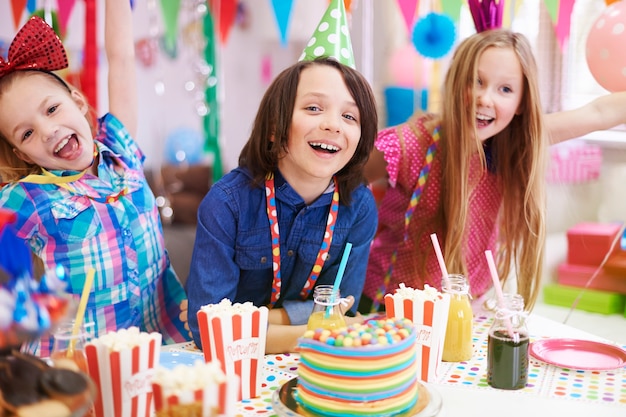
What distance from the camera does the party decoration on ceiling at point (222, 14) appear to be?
13.7 ft

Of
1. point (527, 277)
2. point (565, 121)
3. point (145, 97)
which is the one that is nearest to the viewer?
point (527, 277)

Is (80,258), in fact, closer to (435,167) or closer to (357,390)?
(357,390)

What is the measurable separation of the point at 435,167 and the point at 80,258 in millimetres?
948

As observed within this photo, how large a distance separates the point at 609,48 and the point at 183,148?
146 inches

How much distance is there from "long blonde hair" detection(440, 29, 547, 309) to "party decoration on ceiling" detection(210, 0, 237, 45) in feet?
8.36

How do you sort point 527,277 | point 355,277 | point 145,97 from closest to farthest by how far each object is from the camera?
point 355,277, point 527,277, point 145,97

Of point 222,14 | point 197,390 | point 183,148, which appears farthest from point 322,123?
point 183,148

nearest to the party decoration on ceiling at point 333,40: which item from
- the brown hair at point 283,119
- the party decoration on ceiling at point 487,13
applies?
the brown hair at point 283,119

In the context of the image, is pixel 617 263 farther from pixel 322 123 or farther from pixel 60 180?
pixel 60 180

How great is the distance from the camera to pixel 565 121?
6.46ft

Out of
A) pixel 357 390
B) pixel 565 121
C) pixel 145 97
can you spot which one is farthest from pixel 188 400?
pixel 145 97

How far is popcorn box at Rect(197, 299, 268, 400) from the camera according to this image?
1.21 metres

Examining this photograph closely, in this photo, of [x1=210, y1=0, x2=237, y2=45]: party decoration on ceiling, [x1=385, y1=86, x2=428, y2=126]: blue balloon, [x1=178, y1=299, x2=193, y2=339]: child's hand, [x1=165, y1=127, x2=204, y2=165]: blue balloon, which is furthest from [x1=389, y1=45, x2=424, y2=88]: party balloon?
[x1=165, y1=127, x2=204, y2=165]: blue balloon

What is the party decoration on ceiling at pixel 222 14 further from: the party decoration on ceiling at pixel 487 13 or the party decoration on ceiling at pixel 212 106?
the party decoration on ceiling at pixel 487 13
